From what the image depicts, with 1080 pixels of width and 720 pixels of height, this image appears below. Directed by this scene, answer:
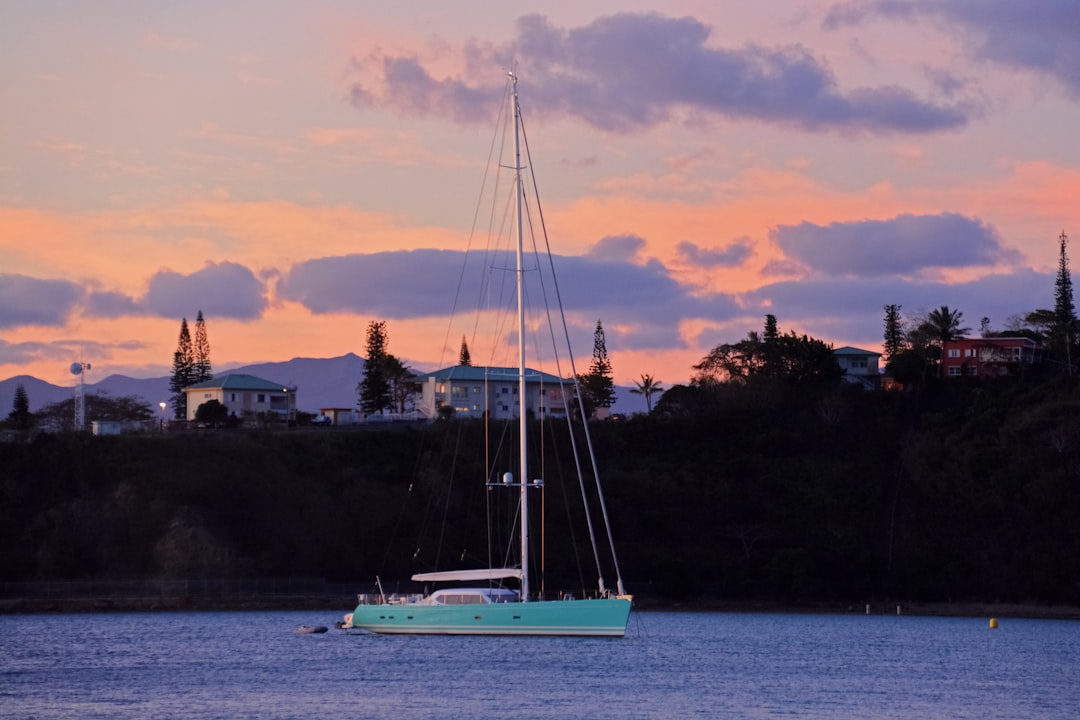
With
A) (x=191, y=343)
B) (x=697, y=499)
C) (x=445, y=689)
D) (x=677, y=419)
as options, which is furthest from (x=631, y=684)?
(x=191, y=343)

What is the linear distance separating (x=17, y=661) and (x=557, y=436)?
56.3 meters

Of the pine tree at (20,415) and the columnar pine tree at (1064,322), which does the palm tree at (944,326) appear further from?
the pine tree at (20,415)

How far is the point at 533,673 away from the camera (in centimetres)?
4569

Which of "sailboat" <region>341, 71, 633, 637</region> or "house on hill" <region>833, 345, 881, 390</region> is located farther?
"house on hill" <region>833, 345, 881, 390</region>

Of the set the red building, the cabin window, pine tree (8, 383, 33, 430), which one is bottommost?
the cabin window

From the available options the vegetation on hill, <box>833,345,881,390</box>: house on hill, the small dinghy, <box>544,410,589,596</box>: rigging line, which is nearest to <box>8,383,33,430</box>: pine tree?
the vegetation on hill

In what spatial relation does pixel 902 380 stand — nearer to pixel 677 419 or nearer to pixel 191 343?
pixel 677 419

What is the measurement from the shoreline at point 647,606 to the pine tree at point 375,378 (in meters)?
46.0

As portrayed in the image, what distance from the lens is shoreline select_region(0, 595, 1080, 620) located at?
7719cm

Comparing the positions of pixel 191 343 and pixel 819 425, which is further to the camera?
pixel 191 343

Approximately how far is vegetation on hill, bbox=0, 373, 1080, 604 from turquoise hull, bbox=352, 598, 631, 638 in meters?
26.7

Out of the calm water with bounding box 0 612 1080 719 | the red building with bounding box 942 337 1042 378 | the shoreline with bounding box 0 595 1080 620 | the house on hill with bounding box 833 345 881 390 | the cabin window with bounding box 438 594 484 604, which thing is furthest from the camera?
the house on hill with bounding box 833 345 881 390

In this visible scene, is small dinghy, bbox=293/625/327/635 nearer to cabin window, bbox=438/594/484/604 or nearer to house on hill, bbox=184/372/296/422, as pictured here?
cabin window, bbox=438/594/484/604

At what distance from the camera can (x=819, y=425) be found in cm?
10694
